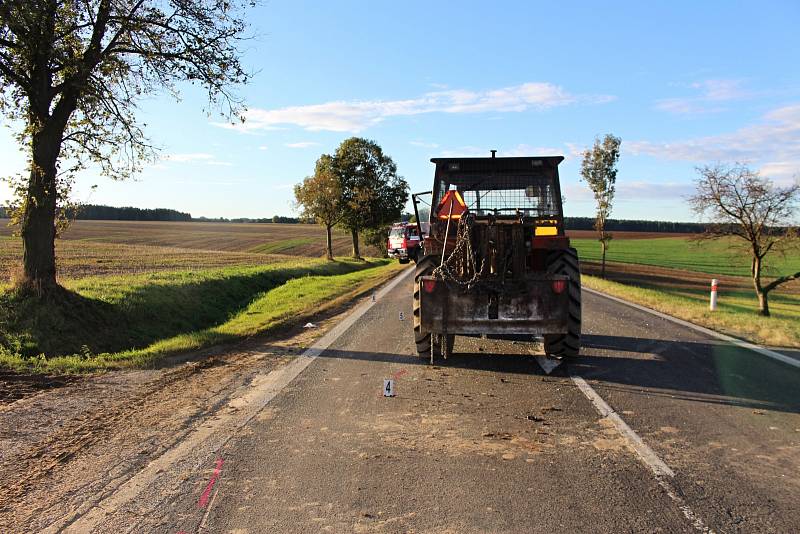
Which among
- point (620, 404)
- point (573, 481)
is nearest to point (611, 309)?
point (620, 404)

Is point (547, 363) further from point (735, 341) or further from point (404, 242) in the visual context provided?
point (404, 242)

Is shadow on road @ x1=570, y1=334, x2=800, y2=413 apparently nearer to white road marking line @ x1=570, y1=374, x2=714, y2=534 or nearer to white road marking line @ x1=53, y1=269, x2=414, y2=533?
white road marking line @ x1=570, y1=374, x2=714, y2=534

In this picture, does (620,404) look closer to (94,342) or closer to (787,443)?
(787,443)

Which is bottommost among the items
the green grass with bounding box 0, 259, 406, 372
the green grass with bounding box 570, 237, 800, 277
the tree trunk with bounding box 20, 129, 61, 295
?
the green grass with bounding box 570, 237, 800, 277

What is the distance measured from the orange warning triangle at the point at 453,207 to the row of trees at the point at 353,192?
1461 inches

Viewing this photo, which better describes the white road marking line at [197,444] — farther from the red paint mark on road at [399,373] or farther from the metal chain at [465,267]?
the metal chain at [465,267]

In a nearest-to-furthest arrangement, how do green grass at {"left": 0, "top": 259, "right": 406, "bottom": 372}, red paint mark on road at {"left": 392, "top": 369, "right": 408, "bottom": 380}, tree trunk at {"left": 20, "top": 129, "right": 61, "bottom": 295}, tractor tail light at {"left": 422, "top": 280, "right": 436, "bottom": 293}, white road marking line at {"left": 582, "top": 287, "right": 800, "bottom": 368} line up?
red paint mark on road at {"left": 392, "top": 369, "right": 408, "bottom": 380}
tractor tail light at {"left": 422, "top": 280, "right": 436, "bottom": 293}
white road marking line at {"left": 582, "top": 287, "right": 800, "bottom": 368}
green grass at {"left": 0, "top": 259, "right": 406, "bottom": 372}
tree trunk at {"left": 20, "top": 129, "right": 61, "bottom": 295}

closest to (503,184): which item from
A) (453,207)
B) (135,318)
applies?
(453,207)

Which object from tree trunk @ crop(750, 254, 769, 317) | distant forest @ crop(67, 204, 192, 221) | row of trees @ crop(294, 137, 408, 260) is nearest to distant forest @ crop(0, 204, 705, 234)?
distant forest @ crop(67, 204, 192, 221)

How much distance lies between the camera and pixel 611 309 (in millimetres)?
13859

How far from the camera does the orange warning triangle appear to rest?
7610 millimetres

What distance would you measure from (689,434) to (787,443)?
0.72 meters

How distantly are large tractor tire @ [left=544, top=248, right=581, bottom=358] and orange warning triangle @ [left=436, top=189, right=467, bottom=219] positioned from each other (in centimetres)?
136

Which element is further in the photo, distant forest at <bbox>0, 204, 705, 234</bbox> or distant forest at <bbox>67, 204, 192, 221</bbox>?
distant forest at <bbox>67, 204, 192, 221</bbox>
